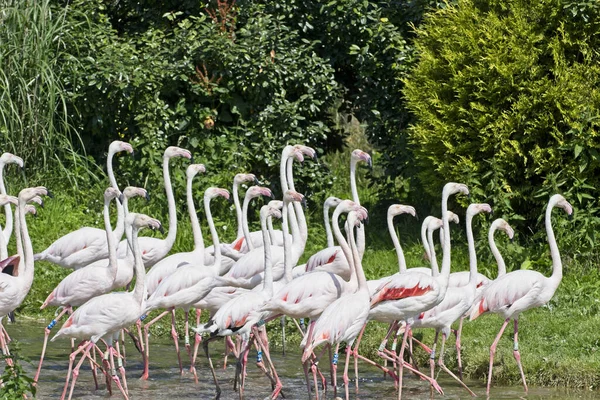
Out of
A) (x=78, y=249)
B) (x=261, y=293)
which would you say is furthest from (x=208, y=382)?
(x=78, y=249)

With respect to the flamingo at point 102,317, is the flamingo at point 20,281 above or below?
above

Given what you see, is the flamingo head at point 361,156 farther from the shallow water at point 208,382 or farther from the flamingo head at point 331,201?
the shallow water at point 208,382

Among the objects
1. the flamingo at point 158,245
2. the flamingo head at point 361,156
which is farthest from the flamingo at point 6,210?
the flamingo head at point 361,156

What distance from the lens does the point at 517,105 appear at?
1123 cm

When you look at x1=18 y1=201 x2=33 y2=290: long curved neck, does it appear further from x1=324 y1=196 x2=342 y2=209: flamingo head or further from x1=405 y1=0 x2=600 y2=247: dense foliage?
x1=405 y1=0 x2=600 y2=247: dense foliage

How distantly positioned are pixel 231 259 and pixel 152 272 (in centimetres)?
99

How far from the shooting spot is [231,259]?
383 inches

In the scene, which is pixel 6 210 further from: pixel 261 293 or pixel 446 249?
pixel 446 249

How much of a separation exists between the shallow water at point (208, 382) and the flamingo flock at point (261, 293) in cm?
11

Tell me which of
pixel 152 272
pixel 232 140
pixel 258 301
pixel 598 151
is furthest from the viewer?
pixel 232 140

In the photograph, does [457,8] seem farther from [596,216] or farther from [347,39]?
[596,216]

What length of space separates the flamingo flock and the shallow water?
4.2 inches

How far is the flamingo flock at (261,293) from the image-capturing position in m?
7.55

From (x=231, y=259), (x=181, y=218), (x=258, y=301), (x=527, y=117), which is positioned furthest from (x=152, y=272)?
(x=527, y=117)
